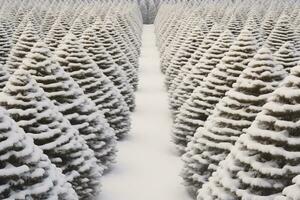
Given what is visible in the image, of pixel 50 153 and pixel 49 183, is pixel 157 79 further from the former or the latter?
pixel 49 183

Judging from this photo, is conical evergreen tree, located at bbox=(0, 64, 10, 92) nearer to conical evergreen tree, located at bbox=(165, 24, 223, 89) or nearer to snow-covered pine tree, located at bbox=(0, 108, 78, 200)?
snow-covered pine tree, located at bbox=(0, 108, 78, 200)

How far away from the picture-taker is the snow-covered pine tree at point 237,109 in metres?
10.4

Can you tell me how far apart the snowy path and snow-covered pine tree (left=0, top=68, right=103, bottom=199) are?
49.7 inches

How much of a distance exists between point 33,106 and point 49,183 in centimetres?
228

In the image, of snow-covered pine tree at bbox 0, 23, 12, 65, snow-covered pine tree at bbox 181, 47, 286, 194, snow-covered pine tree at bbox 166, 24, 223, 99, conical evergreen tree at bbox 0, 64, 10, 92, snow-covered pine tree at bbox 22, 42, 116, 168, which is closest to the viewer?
snow-covered pine tree at bbox 181, 47, 286, 194

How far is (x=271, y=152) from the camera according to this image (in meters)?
7.18

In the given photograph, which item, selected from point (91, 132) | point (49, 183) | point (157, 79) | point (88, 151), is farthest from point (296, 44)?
point (49, 183)

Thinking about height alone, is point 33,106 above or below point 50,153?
above

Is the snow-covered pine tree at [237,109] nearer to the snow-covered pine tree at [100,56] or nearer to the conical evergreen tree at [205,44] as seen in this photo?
the snow-covered pine tree at [100,56]

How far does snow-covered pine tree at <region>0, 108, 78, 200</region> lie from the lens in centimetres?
711

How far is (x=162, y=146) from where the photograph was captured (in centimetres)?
1622

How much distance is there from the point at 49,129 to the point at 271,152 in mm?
4492

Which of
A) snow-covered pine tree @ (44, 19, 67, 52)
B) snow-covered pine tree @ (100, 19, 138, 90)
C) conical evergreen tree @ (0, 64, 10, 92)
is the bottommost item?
snow-covered pine tree @ (100, 19, 138, 90)

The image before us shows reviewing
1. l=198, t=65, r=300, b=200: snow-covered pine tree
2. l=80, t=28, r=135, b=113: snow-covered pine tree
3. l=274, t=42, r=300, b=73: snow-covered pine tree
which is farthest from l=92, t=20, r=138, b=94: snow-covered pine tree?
l=198, t=65, r=300, b=200: snow-covered pine tree
